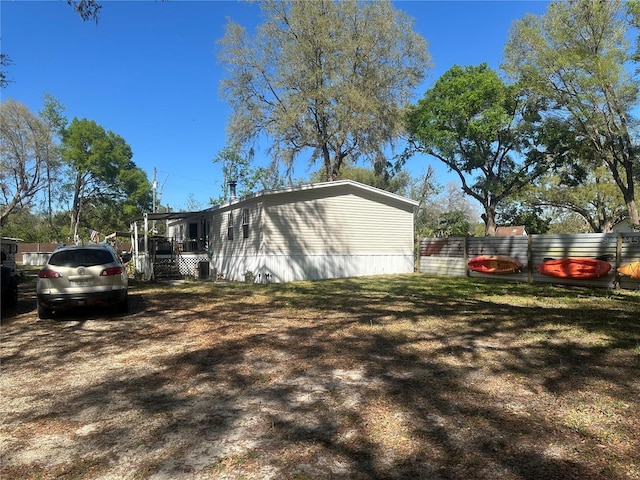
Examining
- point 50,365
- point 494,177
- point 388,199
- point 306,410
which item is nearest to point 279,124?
point 388,199

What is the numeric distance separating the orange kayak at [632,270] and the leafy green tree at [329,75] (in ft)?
50.0

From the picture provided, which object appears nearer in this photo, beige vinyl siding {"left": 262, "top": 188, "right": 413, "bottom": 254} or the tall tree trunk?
beige vinyl siding {"left": 262, "top": 188, "right": 413, "bottom": 254}

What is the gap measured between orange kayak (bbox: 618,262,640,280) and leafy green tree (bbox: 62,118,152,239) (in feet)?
136

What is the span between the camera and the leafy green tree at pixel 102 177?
4128 cm

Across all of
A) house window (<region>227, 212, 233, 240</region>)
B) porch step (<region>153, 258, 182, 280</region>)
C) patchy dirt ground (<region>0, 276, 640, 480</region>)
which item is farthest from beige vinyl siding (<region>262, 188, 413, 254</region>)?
patchy dirt ground (<region>0, 276, 640, 480</region>)

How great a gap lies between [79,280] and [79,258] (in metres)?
0.48

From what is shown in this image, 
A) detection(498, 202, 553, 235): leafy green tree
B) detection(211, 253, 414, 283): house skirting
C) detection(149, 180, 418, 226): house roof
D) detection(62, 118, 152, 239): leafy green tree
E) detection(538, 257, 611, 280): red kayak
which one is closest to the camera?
detection(538, 257, 611, 280): red kayak

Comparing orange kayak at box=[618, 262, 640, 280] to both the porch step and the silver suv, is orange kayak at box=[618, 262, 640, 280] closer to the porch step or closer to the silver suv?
the silver suv

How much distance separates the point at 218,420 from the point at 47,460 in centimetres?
121

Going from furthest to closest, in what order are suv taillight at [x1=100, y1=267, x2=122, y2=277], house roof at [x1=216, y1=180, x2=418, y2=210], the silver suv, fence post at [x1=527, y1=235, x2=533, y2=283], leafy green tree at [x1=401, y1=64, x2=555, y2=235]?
leafy green tree at [x1=401, y1=64, x2=555, y2=235] < house roof at [x1=216, y1=180, x2=418, y2=210] < fence post at [x1=527, y1=235, x2=533, y2=283] < suv taillight at [x1=100, y1=267, x2=122, y2=277] < the silver suv

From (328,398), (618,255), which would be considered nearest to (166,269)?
(328,398)

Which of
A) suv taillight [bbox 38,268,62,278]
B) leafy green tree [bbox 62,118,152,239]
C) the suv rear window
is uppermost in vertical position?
leafy green tree [bbox 62,118,152,239]

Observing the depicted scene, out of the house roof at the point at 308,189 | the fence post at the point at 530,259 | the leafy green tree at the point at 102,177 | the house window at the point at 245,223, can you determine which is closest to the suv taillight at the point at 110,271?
the house roof at the point at 308,189

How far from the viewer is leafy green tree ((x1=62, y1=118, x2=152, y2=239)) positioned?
135ft
